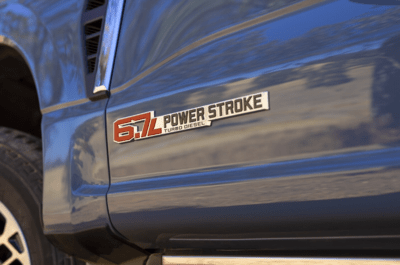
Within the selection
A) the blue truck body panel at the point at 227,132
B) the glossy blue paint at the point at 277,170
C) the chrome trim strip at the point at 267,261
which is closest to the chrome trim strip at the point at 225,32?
the blue truck body panel at the point at 227,132

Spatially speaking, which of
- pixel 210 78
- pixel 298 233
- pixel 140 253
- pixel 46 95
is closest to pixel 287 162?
pixel 298 233

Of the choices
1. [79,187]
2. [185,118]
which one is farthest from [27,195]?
[185,118]

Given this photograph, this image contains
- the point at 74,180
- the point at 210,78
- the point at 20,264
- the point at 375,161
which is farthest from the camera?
the point at 20,264

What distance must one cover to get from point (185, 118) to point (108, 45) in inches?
17.6

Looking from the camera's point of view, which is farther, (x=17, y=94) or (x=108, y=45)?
(x=17, y=94)

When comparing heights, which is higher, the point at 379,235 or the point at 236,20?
the point at 236,20

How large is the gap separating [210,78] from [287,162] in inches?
13.3

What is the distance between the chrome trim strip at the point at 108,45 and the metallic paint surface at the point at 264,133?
Answer: 3 cm

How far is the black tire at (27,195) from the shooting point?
5.71 feet

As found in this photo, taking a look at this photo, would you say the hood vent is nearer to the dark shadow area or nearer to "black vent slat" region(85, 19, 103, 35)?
"black vent slat" region(85, 19, 103, 35)

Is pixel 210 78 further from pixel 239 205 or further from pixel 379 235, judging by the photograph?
pixel 379 235

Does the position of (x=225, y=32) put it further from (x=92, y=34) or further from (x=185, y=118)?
(x=92, y=34)

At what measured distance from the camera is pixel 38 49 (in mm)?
1694

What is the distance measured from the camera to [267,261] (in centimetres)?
118
